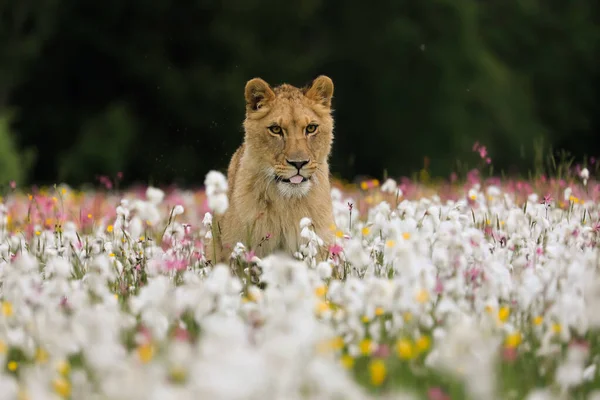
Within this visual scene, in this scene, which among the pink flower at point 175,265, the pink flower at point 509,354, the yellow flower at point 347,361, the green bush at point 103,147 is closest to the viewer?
the yellow flower at point 347,361

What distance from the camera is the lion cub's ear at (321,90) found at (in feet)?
25.3

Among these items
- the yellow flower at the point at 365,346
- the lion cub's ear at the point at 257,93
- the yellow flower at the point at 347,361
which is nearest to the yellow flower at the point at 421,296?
the yellow flower at the point at 365,346

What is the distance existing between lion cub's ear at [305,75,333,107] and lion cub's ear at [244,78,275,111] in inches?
13.9

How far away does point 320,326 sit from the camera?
12.3 ft

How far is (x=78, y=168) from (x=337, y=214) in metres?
16.3

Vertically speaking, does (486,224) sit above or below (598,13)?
below

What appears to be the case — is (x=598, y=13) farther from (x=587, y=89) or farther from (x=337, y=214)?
(x=337, y=214)

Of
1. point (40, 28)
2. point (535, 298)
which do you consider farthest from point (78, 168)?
point (535, 298)

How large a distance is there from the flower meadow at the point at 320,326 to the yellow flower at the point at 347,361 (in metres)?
0.02

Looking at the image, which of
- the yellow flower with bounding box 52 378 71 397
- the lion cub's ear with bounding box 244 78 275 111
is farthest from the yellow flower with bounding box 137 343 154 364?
the lion cub's ear with bounding box 244 78 275 111

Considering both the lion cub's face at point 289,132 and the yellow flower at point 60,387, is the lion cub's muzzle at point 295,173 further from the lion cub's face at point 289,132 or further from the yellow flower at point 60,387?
the yellow flower at point 60,387

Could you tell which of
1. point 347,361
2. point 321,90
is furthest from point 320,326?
point 321,90

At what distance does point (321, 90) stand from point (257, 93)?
585mm

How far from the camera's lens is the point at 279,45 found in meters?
28.9
